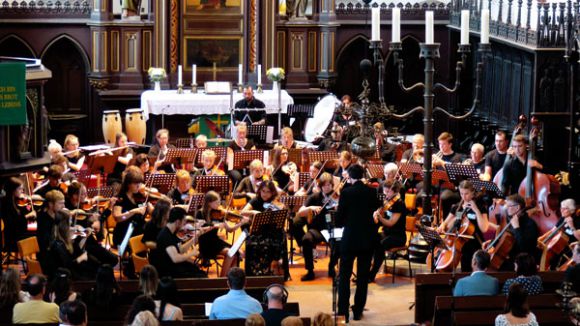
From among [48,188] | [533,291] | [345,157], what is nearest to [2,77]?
[48,188]

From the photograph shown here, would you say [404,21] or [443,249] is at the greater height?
[404,21]

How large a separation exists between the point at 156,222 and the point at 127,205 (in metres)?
1.27

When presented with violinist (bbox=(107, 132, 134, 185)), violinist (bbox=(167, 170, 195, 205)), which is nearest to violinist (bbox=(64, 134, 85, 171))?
violinist (bbox=(107, 132, 134, 185))

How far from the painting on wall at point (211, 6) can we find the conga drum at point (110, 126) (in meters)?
2.84

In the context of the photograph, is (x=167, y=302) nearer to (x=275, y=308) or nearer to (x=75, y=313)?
(x=275, y=308)

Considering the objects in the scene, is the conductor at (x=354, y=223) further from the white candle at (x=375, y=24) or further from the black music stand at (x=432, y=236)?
the white candle at (x=375, y=24)

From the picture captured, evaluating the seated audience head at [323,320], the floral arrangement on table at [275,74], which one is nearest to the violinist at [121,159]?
the floral arrangement on table at [275,74]

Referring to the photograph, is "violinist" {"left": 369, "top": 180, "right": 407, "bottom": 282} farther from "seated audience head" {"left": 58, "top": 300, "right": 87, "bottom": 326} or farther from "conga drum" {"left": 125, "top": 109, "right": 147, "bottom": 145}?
"conga drum" {"left": 125, "top": 109, "right": 147, "bottom": 145}

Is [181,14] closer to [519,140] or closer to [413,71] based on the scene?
[413,71]

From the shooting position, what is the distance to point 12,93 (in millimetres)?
14703

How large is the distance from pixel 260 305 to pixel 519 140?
5869 mm

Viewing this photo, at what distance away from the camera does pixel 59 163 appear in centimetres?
1728

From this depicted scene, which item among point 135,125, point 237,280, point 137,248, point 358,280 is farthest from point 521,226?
point 135,125

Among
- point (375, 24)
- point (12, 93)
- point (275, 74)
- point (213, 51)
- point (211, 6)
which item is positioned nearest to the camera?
point (375, 24)
